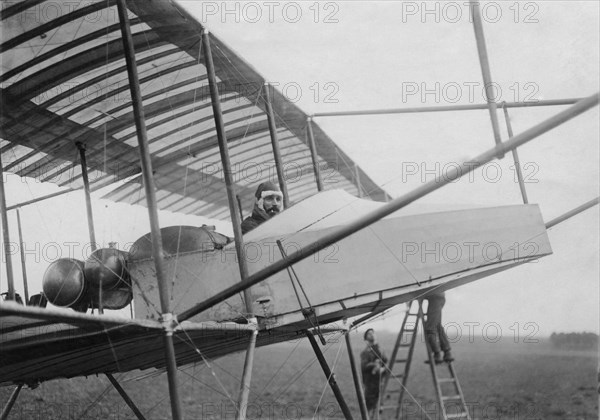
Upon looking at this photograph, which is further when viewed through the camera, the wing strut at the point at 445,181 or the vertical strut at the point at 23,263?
the vertical strut at the point at 23,263

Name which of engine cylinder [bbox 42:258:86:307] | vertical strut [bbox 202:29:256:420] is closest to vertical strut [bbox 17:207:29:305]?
engine cylinder [bbox 42:258:86:307]

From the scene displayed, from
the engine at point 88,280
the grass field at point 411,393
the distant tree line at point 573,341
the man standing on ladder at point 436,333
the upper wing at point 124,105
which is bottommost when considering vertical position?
the grass field at point 411,393

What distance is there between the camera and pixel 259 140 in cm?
1098

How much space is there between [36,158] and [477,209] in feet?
23.1

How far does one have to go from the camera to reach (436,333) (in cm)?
615

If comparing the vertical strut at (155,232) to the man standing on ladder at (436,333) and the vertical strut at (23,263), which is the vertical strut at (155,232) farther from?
the vertical strut at (23,263)

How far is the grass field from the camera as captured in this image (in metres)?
14.6

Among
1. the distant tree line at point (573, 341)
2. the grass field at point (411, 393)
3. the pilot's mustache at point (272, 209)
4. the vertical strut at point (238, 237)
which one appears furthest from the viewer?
the distant tree line at point (573, 341)

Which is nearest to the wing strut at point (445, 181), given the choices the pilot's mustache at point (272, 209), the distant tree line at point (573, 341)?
the pilot's mustache at point (272, 209)

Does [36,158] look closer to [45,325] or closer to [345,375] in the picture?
[45,325]

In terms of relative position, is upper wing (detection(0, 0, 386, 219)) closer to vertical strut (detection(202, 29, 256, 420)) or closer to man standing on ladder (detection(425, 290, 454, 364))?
vertical strut (detection(202, 29, 256, 420))

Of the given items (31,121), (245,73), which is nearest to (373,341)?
(245,73)

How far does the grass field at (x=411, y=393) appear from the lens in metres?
14.6

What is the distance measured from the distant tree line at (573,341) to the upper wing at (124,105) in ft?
27.6
